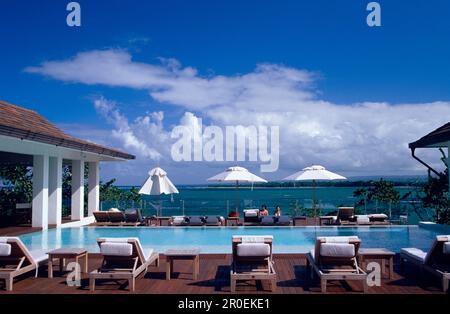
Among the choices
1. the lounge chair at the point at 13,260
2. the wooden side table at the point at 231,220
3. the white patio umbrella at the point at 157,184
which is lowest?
the wooden side table at the point at 231,220

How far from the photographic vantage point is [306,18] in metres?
13.6

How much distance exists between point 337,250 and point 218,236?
7070 mm

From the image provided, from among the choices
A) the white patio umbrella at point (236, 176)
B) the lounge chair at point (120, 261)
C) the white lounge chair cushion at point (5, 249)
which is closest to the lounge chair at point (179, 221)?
the white patio umbrella at point (236, 176)

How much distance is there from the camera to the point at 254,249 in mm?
6730

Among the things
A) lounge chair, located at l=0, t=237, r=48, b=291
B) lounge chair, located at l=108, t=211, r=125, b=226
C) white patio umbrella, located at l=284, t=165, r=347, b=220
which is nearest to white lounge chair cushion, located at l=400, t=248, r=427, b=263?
lounge chair, located at l=0, t=237, r=48, b=291

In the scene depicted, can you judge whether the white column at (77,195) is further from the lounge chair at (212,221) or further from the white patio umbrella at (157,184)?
the lounge chair at (212,221)

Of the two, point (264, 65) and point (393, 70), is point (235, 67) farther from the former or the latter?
point (393, 70)

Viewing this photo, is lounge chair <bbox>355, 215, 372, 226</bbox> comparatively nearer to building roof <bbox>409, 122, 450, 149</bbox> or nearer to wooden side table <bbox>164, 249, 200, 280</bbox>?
building roof <bbox>409, 122, 450, 149</bbox>

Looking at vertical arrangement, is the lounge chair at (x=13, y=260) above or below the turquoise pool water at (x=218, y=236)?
above

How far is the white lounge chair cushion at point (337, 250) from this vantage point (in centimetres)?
657

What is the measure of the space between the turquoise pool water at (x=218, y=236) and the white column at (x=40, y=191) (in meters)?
0.60

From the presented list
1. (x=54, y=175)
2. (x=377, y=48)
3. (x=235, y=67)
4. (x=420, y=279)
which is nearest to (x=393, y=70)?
(x=377, y=48)

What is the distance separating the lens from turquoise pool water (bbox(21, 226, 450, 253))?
11.4m

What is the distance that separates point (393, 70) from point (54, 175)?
505 inches
